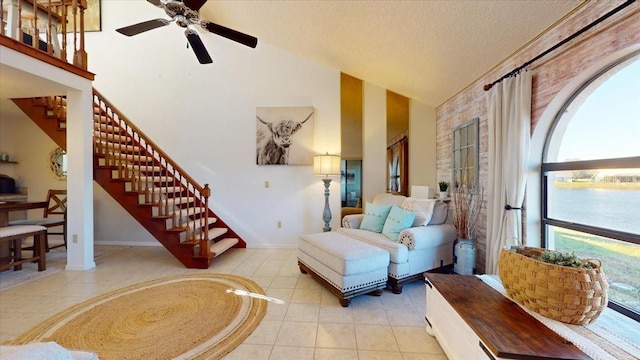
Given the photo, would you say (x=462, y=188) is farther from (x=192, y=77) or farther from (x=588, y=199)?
(x=192, y=77)

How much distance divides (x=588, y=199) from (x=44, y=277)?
541cm

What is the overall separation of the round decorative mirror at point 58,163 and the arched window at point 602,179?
6976 millimetres

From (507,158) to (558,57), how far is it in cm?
81

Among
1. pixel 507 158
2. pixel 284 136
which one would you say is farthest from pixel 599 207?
pixel 284 136

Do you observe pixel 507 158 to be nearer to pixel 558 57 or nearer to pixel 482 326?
pixel 558 57

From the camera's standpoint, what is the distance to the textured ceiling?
6.60 feet

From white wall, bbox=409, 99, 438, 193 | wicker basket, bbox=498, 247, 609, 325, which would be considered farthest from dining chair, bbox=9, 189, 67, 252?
white wall, bbox=409, 99, 438, 193

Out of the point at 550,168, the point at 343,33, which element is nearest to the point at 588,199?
the point at 550,168

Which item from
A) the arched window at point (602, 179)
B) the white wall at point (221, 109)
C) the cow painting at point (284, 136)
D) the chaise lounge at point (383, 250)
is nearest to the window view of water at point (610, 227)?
the arched window at point (602, 179)

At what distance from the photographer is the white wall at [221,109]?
170 inches

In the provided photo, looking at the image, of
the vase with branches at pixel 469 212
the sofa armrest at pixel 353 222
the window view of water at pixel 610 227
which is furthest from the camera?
the sofa armrest at pixel 353 222

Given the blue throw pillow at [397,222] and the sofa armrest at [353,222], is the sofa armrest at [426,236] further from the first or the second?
the sofa armrest at [353,222]

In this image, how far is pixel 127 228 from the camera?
446 cm

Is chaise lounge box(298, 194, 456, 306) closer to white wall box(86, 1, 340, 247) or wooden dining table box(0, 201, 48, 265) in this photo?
white wall box(86, 1, 340, 247)
